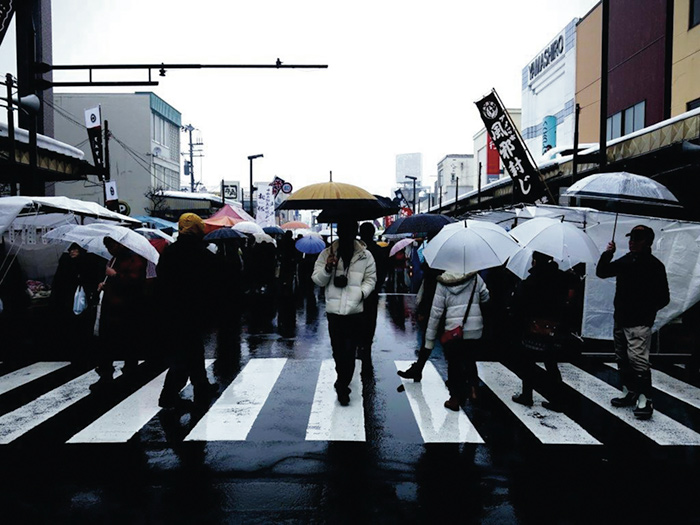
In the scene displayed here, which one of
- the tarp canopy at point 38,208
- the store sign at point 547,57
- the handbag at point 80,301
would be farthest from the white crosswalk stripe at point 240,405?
the store sign at point 547,57

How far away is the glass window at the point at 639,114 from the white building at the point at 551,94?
22.1 feet

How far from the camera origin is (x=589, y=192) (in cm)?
752

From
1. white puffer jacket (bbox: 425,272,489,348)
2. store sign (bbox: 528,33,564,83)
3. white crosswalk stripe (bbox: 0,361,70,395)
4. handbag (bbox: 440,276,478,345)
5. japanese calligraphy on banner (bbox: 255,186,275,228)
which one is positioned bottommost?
white crosswalk stripe (bbox: 0,361,70,395)

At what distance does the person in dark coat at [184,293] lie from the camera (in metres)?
6.20

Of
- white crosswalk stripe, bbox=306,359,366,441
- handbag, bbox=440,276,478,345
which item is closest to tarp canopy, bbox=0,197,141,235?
white crosswalk stripe, bbox=306,359,366,441

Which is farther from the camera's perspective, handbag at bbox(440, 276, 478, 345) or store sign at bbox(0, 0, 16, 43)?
store sign at bbox(0, 0, 16, 43)

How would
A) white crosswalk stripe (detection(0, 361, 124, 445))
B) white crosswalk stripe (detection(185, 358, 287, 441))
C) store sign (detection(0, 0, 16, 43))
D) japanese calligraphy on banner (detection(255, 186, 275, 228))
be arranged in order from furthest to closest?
1. japanese calligraphy on banner (detection(255, 186, 275, 228))
2. store sign (detection(0, 0, 16, 43))
3. white crosswalk stripe (detection(0, 361, 124, 445))
4. white crosswalk stripe (detection(185, 358, 287, 441))

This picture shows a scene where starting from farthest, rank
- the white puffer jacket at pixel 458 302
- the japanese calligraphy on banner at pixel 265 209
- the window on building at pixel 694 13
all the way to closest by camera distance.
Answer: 1. the japanese calligraphy on banner at pixel 265 209
2. the window on building at pixel 694 13
3. the white puffer jacket at pixel 458 302

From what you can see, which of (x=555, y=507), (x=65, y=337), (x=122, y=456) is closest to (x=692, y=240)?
(x=555, y=507)

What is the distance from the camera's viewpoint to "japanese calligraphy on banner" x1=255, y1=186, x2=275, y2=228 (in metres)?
28.2

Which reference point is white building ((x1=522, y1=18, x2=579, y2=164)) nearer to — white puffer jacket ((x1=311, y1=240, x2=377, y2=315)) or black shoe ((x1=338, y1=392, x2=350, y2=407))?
white puffer jacket ((x1=311, y1=240, x2=377, y2=315))

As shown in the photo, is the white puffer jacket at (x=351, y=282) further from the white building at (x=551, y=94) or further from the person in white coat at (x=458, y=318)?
the white building at (x=551, y=94)

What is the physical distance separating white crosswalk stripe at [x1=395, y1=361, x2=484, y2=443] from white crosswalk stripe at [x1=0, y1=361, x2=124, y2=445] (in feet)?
13.2

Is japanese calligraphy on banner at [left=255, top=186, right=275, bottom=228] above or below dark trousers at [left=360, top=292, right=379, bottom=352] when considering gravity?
above
